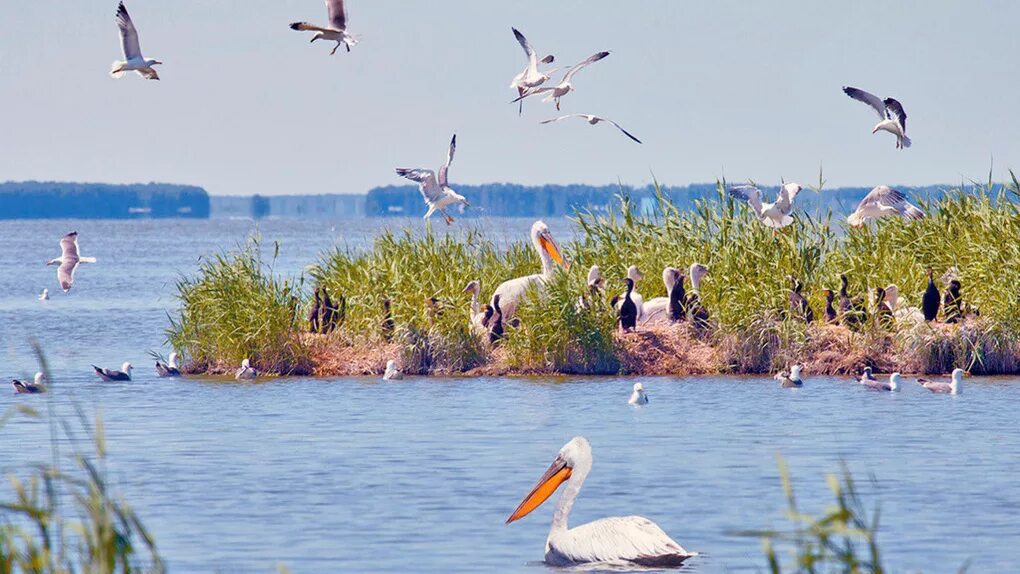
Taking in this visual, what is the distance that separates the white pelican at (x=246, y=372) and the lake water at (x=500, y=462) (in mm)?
120

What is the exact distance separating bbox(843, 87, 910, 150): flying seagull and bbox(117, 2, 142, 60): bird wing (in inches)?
392

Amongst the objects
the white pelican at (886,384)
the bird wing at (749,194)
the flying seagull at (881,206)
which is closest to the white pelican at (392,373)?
the bird wing at (749,194)

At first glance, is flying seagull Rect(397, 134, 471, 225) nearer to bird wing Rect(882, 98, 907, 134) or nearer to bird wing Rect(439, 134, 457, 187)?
bird wing Rect(439, 134, 457, 187)

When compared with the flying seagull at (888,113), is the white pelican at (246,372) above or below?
below

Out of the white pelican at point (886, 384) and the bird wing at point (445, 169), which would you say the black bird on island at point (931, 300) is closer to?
the white pelican at point (886, 384)

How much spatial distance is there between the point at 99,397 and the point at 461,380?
423 cm

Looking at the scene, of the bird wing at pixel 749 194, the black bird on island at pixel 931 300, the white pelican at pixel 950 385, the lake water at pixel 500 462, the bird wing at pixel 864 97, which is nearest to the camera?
the lake water at pixel 500 462

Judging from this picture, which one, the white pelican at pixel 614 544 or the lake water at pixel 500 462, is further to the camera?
the lake water at pixel 500 462

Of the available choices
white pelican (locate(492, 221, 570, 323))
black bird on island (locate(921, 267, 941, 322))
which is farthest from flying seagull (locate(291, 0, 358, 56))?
black bird on island (locate(921, 267, 941, 322))

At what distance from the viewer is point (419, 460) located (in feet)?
51.1

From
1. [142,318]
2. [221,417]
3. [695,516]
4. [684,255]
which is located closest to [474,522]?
[695,516]

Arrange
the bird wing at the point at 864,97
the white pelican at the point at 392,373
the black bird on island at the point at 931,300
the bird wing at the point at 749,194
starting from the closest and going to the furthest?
the black bird on island at the point at 931,300, the white pelican at the point at 392,373, the bird wing at the point at 749,194, the bird wing at the point at 864,97

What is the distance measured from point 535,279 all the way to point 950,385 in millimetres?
5296

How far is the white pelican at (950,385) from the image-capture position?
19.3 metres
